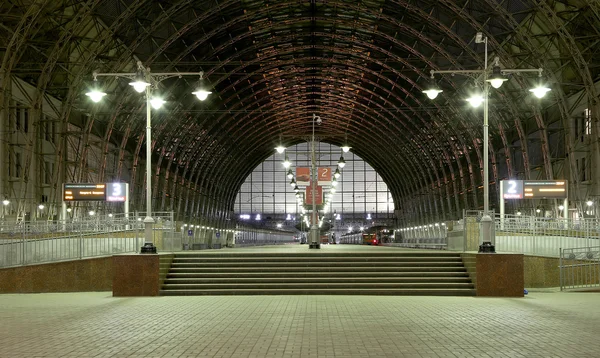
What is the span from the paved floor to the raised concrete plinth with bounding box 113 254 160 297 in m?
0.92

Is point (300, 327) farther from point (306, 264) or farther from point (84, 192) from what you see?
point (84, 192)

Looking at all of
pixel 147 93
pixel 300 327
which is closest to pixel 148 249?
pixel 147 93

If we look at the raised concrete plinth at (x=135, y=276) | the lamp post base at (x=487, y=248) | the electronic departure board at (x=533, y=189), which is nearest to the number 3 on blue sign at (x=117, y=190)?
the raised concrete plinth at (x=135, y=276)

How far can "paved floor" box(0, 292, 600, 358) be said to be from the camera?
39.5 feet

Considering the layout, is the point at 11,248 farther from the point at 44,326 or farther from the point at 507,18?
the point at 507,18

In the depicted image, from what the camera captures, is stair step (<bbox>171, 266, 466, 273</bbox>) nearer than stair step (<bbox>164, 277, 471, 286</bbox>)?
No

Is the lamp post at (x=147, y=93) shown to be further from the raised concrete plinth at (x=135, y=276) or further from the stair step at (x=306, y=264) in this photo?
the stair step at (x=306, y=264)

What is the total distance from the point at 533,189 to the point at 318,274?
18546 millimetres

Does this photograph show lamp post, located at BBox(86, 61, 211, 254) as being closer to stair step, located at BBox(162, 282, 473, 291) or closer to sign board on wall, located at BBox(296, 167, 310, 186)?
stair step, located at BBox(162, 282, 473, 291)

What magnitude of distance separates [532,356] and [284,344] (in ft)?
13.4

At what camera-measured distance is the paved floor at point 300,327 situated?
39.5ft

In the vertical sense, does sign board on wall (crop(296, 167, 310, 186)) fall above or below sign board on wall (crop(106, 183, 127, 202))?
above

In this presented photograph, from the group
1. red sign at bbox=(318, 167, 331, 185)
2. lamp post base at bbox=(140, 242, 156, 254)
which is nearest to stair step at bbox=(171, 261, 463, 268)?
lamp post base at bbox=(140, 242, 156, 254)

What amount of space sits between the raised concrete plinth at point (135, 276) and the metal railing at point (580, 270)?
13.9 meters
